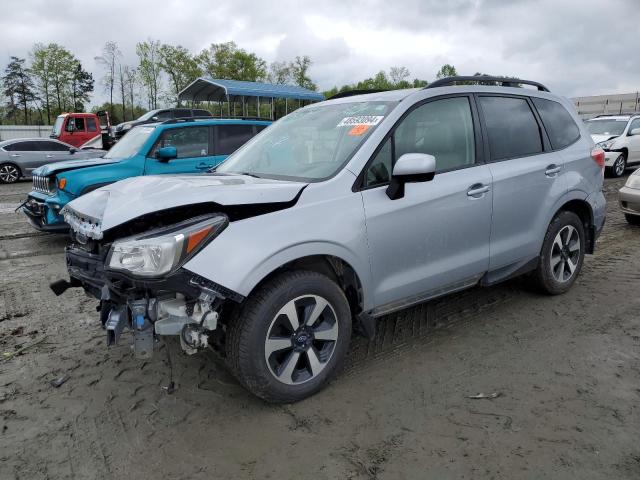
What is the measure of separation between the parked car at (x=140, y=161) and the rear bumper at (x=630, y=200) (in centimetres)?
601

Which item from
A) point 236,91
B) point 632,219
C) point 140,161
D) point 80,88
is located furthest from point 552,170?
point 80,88

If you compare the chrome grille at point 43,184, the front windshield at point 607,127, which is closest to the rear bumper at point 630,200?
the front windshield at point 607,127

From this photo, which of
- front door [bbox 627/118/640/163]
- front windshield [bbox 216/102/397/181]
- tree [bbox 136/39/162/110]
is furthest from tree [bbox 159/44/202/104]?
front windshield [bbox 216/102/397/181]

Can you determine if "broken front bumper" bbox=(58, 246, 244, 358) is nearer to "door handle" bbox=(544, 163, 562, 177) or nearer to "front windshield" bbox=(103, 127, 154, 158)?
"door handle" bbox=(544, 163, 562, 177)

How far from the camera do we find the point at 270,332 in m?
2.79

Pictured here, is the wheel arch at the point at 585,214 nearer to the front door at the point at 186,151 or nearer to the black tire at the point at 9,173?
the front door at the point at 186,151

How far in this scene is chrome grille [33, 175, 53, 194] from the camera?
6.96 m

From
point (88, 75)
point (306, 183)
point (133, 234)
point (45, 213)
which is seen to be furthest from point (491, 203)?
point (88, 75)

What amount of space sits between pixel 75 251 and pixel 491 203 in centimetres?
290

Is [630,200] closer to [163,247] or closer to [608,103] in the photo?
[163,247]

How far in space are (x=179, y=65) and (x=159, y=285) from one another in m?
47.7

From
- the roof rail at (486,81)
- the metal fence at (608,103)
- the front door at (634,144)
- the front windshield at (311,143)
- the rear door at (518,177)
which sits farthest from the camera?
the metal fence at (608,103)

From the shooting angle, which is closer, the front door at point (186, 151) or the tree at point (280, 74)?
the front door at point (186, 151)

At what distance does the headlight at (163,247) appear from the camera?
2500mm
